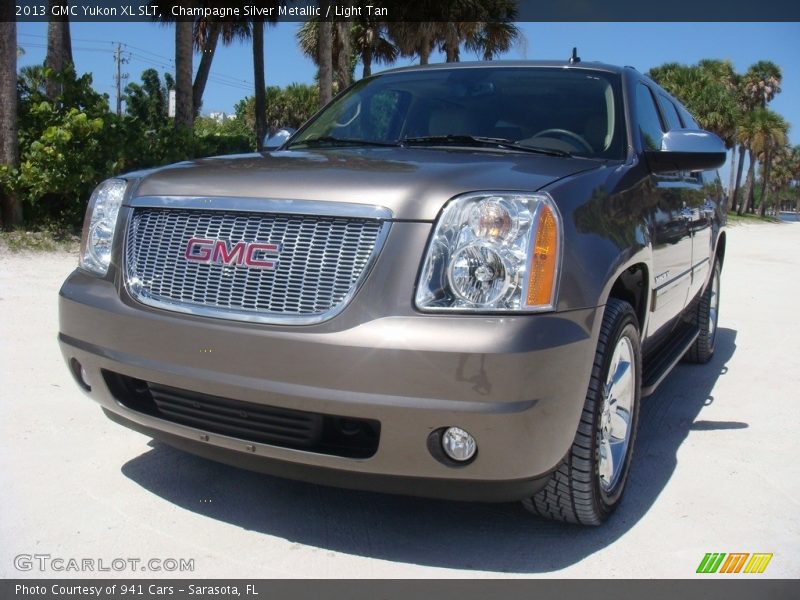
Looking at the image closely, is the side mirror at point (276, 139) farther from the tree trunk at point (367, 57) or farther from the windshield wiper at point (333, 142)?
the tree trunk at point (367, 57)

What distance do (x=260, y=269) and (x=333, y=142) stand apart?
4.64 ft

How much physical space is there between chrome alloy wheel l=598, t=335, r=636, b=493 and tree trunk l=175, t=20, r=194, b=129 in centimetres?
1102

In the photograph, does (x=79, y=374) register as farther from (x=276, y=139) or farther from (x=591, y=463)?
(x=591, y=463)

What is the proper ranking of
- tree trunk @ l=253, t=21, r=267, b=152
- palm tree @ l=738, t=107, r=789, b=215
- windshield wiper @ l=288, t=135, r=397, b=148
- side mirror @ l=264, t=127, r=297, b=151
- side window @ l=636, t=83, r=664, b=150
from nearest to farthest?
windshield wiper @ l=288, t=135, r=397, b=148
side window @ l=636, t=83, r=664, b=150
side mirror @ l=264, t=127, r=297, b=151
tree trunk @ l=253, t=21, r=267, b=152
palm tree @ l=738, t=107, r=789, b=215

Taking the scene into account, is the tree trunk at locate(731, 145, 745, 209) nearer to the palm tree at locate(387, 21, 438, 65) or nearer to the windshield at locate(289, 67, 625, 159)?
the palm tree at locate(387, 21, 438, 65)

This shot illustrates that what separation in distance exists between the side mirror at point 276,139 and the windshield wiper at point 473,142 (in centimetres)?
86

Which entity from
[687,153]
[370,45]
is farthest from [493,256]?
[370,45]

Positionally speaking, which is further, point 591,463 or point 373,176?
point 591,463

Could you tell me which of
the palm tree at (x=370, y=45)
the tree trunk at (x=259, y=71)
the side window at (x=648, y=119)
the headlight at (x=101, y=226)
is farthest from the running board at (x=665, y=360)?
the palm tree at (x=370, y=45)

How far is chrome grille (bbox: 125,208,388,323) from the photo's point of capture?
8.10 ft

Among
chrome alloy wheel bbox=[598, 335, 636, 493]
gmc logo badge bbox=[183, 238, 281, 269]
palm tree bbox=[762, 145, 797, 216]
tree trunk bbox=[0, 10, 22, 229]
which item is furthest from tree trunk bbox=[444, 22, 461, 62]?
palm tree bbox=[762, 145, 797, 216]

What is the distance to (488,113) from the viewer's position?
3.73 m

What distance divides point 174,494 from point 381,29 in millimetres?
26909
